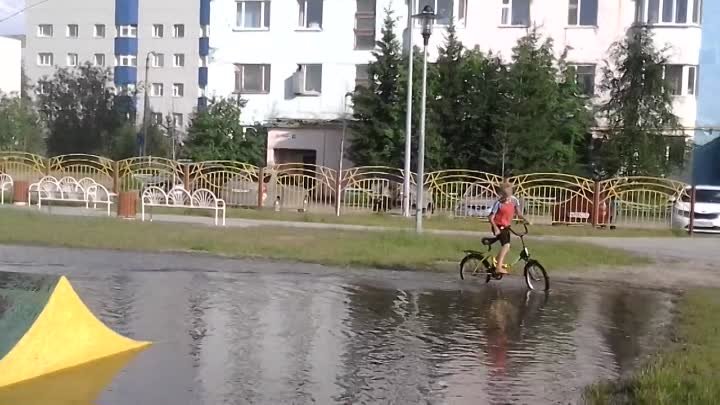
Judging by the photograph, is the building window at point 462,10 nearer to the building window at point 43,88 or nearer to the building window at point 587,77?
the building window at point 587,77

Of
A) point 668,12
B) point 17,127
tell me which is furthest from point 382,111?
point 17,127

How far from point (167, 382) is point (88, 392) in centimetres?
65

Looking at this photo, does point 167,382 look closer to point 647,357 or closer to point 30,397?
point 30,397

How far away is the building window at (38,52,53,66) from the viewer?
7493 cm

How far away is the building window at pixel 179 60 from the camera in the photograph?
71438 mm

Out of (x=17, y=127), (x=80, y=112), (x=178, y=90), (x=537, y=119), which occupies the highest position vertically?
(x=178, y=90)

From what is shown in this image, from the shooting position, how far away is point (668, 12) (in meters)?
39.1

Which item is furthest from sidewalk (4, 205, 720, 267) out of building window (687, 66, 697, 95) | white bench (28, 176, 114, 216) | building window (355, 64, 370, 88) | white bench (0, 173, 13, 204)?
building window (355, 64, 370, 88)

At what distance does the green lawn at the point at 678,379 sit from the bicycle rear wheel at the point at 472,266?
15.2 feet

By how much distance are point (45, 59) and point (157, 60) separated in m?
10.5

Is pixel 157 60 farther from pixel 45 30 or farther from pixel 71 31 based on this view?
pixel 45 30

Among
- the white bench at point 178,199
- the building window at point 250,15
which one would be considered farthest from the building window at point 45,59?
the white bench at point 178,199

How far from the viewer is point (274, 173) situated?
2984 centimetres

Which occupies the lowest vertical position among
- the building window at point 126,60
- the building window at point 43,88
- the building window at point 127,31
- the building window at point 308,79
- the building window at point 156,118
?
the building window at point 156,118
